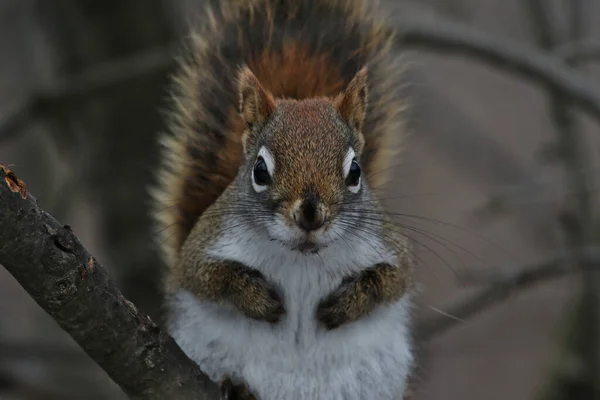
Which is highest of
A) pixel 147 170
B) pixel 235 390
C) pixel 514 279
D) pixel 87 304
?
pixel 87 304

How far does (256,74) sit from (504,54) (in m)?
0.77

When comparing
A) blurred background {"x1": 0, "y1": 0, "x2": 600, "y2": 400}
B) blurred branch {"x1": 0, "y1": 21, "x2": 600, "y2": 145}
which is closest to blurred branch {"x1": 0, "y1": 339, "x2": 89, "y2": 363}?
blurred background {"x1": 0, "y1": 0, "x2": 600, "y2": 400}

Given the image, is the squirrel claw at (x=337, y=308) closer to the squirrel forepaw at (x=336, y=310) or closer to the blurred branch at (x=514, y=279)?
the squirrel forepaw at (x=336, y=310)

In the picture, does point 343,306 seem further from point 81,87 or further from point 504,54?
point 81,87

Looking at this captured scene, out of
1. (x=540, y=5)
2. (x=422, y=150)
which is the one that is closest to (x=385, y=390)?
(x=540, y=5)

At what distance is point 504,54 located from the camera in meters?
2.71

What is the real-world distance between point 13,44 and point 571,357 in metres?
2.35

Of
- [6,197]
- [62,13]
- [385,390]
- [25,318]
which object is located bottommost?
[25,318]

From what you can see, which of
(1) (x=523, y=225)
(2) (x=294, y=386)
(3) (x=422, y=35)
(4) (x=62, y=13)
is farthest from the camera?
(1) (x=523, y=225)

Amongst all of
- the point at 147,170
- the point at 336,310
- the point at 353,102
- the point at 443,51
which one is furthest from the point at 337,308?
→ the point at 147,170

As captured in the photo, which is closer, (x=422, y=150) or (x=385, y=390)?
(x=385, y=390)

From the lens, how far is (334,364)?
204 cm

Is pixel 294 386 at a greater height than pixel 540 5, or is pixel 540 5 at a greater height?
pixel 540 5

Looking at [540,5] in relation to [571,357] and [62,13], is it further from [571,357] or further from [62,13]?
[62,13]
